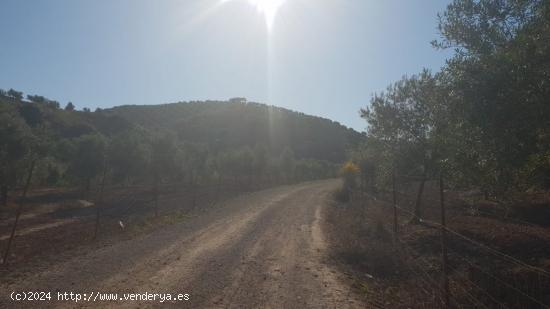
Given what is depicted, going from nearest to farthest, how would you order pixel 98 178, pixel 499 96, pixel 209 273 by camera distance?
pixel 499 96 → pixel 209 273 → pixel 98 178

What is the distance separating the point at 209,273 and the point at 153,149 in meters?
51.3

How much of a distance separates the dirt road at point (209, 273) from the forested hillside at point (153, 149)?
4865 mm

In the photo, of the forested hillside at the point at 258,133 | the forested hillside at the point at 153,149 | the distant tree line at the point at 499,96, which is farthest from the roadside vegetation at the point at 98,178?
the forested hillside at the point at 258,133

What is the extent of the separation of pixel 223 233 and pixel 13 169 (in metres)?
25.8

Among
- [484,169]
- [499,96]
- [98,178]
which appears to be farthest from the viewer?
[98,178]

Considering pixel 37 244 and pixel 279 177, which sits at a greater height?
pixel 279 177

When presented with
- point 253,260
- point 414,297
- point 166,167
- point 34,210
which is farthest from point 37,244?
point 166,167

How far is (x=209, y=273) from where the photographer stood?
13000 mm

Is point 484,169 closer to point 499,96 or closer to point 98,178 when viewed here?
point 499,96

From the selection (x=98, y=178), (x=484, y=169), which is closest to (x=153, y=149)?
(x=98, y=178)

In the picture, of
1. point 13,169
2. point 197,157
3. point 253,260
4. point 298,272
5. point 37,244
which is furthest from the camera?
point 197,157

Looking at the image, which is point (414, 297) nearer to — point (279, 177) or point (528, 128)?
point (528, 128)

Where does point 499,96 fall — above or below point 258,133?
below

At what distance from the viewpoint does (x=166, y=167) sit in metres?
61.7
